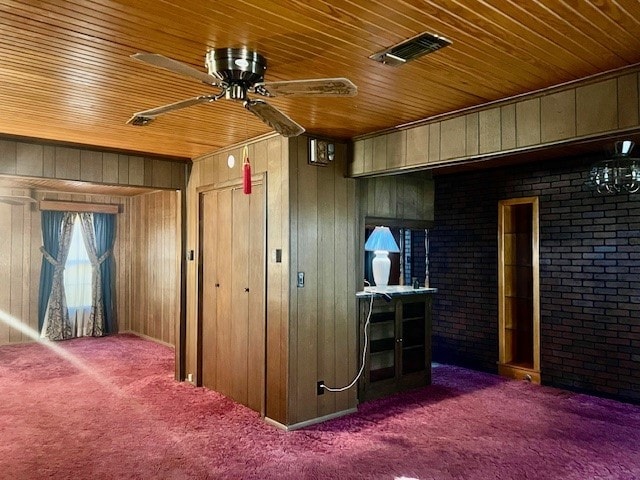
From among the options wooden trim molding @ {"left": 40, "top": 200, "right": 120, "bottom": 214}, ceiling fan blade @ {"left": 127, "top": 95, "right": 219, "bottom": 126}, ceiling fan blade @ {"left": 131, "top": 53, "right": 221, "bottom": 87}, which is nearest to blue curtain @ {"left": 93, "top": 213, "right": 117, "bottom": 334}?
wooden trim molding @ {"left": 40, "top": 200, "right": 120, "bottom": 214}

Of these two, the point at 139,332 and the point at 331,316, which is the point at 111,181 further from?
the point at 139,332

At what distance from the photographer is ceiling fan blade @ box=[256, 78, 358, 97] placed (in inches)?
81.9

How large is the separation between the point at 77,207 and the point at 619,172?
688 cm

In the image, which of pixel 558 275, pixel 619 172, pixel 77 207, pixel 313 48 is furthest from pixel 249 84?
pixel 77 207

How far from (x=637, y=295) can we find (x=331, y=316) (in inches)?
107

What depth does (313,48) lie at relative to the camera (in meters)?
2.22

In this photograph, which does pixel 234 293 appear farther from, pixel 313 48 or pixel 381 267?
pixel 313 48

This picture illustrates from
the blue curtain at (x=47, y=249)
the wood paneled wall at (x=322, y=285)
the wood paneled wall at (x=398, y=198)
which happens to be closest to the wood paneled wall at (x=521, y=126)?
the wood paneled wall at (x=322, y=285)

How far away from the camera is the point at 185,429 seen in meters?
3.71

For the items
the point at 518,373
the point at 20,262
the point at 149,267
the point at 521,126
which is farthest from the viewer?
the point at 149,267

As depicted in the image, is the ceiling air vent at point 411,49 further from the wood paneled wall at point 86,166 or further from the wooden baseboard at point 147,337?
the wooden baseboard at point 147,337

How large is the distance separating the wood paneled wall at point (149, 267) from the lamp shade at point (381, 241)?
283 centimetres

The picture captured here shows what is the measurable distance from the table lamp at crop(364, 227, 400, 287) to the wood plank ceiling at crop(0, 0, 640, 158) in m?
1.74

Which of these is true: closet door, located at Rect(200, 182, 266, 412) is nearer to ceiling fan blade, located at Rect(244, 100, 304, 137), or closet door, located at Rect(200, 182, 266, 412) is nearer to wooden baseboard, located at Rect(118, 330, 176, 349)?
ceiling fan blade, located at Rect(244, 100, 304, 137)
